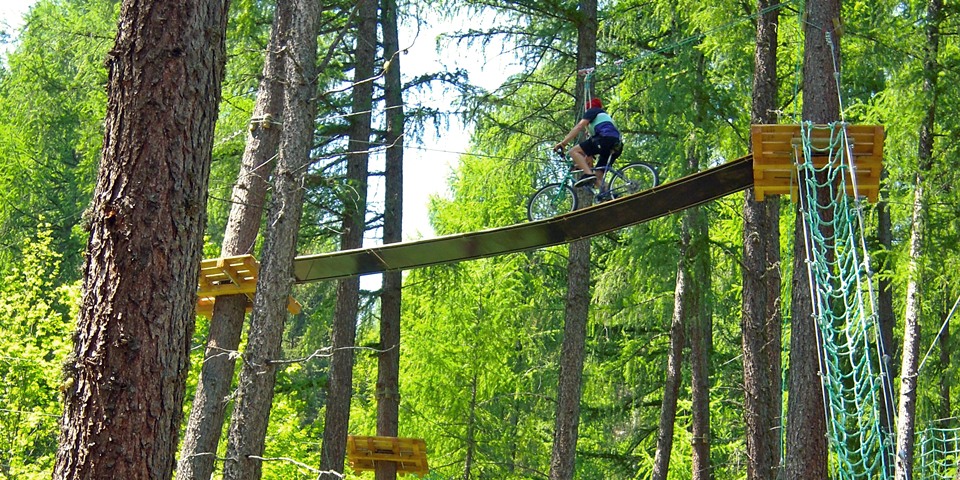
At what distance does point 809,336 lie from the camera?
25.8 feet

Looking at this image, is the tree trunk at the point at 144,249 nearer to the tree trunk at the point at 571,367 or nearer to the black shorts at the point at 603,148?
the black shorts at the point at 603,148

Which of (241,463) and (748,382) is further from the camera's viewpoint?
(748,382)

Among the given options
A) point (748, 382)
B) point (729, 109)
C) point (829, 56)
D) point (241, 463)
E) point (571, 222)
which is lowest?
point (241, 463)

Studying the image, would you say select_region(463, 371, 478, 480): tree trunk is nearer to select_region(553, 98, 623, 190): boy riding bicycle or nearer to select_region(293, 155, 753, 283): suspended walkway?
select_region(553, 98, 623, 190): boy riding bicycle

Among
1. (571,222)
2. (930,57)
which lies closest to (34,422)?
(571,222)

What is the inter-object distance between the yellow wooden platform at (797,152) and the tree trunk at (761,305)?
3.13 m

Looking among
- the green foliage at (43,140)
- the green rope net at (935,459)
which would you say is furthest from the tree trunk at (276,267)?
the green foliage at (43,140)

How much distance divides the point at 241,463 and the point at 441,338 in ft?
32.0

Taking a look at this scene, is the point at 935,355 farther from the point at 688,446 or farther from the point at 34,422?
the point at 34,422

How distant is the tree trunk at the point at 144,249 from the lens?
4035 mm

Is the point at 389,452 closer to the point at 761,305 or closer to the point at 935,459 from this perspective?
the point at 761,305

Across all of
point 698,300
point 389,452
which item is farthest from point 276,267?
point 698,300

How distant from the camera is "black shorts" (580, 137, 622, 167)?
9.80m

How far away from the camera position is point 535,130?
13828mm
